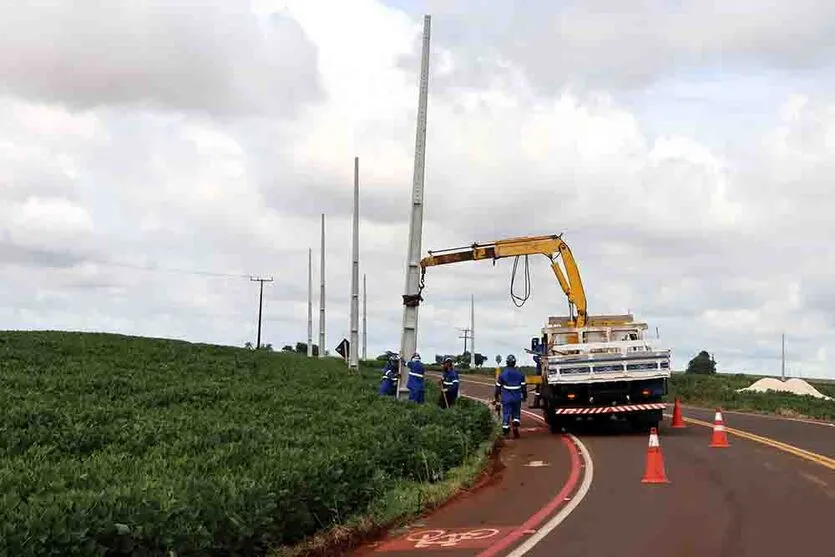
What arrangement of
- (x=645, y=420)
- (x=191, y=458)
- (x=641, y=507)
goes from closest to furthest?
1. (x=191, y=458)
2. (x=641, y=507)
3. (x=645, y=420)

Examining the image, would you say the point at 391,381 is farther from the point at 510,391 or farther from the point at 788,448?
the point at 788,448

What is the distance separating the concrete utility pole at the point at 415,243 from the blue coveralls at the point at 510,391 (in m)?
2.30

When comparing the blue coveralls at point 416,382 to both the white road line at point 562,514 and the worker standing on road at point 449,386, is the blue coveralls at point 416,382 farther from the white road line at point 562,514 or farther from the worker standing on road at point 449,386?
the white road line at point 562,514

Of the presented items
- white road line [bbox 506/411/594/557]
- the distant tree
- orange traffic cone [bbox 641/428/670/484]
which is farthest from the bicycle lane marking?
the distant tree

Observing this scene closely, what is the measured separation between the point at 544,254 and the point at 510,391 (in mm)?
4933

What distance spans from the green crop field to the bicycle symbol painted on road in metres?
0.75

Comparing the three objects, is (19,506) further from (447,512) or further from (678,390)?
(678,390)

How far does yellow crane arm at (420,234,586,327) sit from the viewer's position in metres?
28.0

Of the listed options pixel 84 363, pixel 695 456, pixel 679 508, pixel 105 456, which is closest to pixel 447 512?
pixel 679 508

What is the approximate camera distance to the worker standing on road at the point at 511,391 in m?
24.3

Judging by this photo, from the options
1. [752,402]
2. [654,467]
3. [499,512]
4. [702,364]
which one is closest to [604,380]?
[654,467]

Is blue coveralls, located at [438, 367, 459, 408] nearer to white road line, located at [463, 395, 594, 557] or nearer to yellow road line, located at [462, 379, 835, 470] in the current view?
white road line, located at [463, 395, 594, 557]

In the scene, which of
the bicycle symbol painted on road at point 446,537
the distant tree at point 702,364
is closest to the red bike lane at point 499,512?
the bicycle symbol painted on road at point 446,537

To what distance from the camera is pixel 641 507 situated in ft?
44.3
